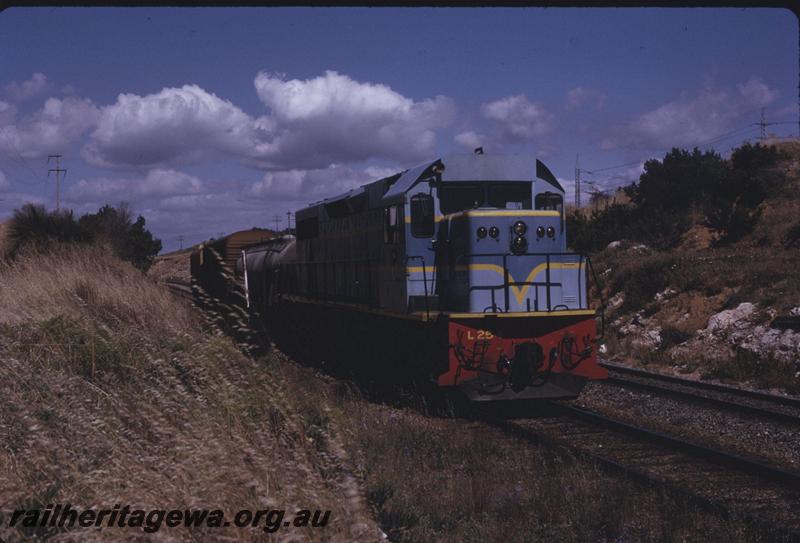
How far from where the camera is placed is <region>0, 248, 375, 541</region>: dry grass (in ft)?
14.4

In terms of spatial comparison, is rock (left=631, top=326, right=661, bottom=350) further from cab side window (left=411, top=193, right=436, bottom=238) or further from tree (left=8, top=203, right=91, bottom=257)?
tree (left=8, top=203, right=91, bottom=257)

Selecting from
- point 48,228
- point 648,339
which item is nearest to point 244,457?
point 648,339

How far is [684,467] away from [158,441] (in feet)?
19.6

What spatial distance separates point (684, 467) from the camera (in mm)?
8711

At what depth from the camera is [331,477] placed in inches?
202

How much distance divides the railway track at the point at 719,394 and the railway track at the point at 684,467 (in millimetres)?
2162

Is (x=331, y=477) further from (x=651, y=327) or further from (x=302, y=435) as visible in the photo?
(x=651, y=327)

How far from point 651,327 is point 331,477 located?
17685 mm

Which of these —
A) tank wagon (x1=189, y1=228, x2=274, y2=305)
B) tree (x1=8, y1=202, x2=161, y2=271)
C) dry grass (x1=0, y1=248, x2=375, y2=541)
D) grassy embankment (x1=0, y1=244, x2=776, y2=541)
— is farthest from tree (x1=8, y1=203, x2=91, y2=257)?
dry grass (x1=0, y1=248, x2=375, y2=541)

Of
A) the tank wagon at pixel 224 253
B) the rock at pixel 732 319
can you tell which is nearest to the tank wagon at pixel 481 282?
the rock at pixel 732 319

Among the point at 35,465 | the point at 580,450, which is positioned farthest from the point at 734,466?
the point at 35,465

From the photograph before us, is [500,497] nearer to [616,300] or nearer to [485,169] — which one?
[485,169]

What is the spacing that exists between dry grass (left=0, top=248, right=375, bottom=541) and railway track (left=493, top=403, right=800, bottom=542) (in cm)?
360

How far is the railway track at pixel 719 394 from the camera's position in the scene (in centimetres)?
1149
